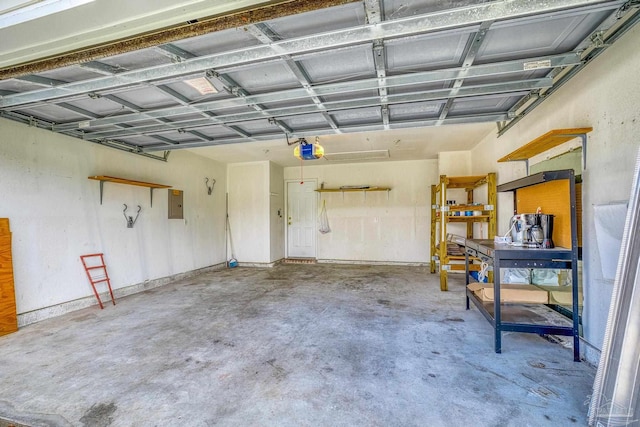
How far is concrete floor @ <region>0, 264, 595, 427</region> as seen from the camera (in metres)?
1.77

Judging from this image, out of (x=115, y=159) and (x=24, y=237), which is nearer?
(x=24, y=237)

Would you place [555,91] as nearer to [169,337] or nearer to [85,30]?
[85,30]

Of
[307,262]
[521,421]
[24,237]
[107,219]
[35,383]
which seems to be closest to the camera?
[521,421]

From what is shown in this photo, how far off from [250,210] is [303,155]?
11.3 feet

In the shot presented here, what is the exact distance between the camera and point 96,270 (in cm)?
418

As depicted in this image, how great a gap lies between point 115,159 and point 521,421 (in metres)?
5.76

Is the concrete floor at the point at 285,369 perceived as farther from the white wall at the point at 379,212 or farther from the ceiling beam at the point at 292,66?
the white wall at the point at 379,212

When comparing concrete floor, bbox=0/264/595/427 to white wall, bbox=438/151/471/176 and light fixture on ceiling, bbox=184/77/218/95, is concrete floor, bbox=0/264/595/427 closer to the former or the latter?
light fixture on ceiling, bbox=184/77/218/95

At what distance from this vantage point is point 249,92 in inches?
110

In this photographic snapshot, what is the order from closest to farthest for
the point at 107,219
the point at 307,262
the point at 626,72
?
1. the point at 626,72
2. the point at 107,219
3. the point at 307,262

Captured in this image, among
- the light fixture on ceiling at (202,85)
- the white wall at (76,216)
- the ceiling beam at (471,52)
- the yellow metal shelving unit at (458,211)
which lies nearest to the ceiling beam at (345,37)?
the ceiling beam at (471,52)

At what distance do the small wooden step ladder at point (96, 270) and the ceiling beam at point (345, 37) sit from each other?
8.11 ft

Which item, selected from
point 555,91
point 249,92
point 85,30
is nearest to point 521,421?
point 555,91

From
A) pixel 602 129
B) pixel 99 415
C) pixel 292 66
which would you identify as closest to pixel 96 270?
pixel 99 415
